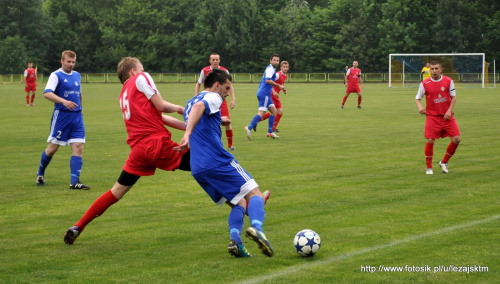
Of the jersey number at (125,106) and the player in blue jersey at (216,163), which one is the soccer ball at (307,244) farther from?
the jersey number at (125,106)

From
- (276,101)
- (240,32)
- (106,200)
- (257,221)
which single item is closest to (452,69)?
(240,32)

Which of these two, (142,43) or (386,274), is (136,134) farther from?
(142,43)

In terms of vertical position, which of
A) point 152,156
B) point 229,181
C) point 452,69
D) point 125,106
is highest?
point 452,69

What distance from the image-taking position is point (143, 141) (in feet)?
22.5

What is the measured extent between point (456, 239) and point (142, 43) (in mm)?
80498

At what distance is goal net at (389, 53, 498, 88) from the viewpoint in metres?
52.3

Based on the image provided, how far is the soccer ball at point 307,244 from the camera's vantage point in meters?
6.29

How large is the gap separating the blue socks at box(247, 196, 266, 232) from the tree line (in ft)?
218

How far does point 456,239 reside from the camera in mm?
6926

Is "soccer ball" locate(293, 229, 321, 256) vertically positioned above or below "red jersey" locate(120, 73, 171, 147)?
below

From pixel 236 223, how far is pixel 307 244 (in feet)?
2.15

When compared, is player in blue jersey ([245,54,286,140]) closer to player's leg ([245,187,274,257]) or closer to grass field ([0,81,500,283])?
grass field ([0,81,500,283])

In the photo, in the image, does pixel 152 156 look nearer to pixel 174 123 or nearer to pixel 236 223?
pixel 174 123

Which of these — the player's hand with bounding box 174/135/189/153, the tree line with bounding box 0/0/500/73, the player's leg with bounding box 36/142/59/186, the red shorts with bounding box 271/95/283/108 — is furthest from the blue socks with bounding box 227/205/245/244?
the tree line with bounding box 0/0/500/73
